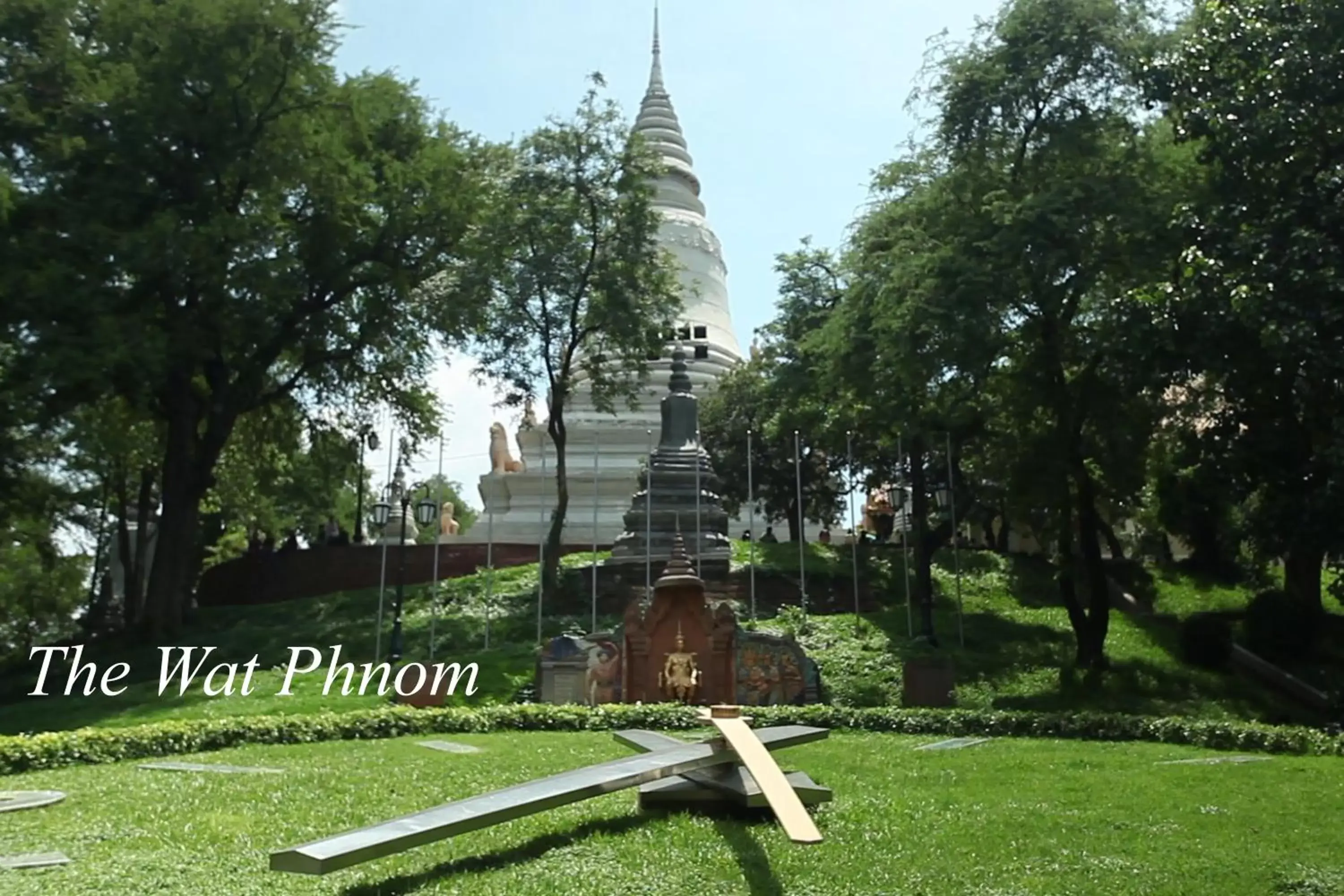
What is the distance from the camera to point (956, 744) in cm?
1210

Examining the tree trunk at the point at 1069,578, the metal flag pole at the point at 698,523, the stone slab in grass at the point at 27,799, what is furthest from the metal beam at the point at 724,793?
the metal flag pole at the point at 698,523

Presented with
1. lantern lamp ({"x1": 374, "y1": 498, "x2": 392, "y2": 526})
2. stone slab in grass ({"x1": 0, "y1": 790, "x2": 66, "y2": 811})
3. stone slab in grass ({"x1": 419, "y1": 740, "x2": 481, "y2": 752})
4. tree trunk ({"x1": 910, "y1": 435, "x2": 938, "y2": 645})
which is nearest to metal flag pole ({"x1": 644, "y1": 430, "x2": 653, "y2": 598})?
lantern lamp ({"x1": 374, "y1": 498, "x2": 392, "y2": 526})

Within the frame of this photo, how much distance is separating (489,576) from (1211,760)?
14974 millimetres

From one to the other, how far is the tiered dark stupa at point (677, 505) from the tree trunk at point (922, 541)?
4235mm

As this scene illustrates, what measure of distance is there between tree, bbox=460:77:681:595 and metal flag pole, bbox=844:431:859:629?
5.53 metres

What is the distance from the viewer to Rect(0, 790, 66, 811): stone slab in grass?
27.8 ft

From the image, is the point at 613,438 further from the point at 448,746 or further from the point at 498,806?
the point at 498,806

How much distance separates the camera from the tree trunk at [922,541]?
22.1 meters

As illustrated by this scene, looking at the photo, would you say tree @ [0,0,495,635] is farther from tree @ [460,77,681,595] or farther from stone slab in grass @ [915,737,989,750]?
stone slab in grass @ [915,737,989,750]

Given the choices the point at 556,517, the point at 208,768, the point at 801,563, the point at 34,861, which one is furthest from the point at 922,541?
the point at 34,861

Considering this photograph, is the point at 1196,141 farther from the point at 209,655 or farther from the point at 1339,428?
the point at 209,655

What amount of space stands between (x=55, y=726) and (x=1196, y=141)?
16.7 meters

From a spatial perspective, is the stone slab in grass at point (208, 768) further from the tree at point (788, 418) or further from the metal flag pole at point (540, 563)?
the tree at point (788, 418)

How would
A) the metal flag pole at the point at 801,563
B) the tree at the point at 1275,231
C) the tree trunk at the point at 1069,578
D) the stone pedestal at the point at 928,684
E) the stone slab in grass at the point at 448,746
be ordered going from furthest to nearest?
the metal flag pole at the point at 801,563 < the tree trunk at the point at 1069,578 < the stone pedestal at the point at 928,684 < the tree at the point at 1275,231 < the stone slab in grass at the point at 448,746
